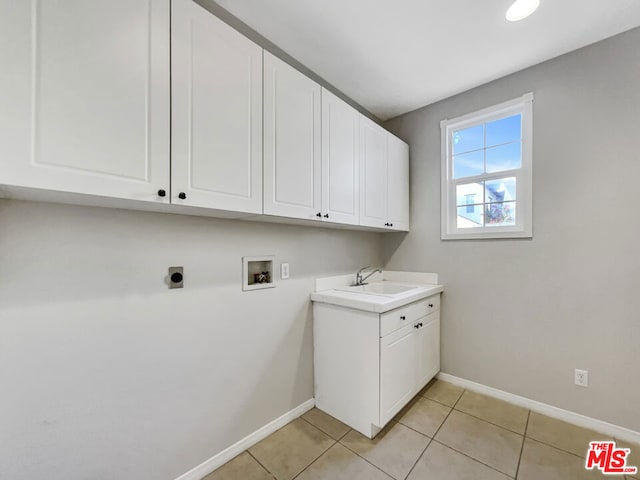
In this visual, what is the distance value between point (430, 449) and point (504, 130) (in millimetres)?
2512

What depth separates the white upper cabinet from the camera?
2172 mm

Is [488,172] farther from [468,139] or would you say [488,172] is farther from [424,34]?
[424,34]

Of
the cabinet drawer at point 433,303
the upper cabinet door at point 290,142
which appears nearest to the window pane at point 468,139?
the cabinet drawer at point 433,303

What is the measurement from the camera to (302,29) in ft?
5.59

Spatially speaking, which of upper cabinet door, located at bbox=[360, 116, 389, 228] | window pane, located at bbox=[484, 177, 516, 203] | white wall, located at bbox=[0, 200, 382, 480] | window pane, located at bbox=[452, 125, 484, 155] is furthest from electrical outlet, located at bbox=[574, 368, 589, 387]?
white wall, located at bbox=[0, 200, 382, 480]

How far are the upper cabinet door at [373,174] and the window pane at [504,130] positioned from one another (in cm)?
92

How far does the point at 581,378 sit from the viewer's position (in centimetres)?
186

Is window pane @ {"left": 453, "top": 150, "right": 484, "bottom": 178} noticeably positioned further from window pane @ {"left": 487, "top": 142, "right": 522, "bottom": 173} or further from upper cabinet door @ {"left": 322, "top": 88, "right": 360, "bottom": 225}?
upper cabinet door @ {"left": 322, "top": 88, "right": 360, "bottom": 225}

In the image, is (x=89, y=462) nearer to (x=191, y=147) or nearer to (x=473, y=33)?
(x=191, y=147)

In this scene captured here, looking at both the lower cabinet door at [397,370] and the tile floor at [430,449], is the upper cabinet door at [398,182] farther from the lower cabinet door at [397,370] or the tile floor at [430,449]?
the tile floor at [430,449]

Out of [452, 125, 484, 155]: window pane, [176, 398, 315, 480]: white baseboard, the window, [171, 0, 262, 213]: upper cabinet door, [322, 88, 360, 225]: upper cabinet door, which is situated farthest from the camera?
[452, 125, 484, 155]: window pane

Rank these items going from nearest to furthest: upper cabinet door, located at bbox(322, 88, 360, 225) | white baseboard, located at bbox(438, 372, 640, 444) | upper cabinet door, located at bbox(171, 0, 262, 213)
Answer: upper cabinet door, located at bbox(171, 0, 262, 213)
white baseboard, located at bbox(438, 372, 640, 444)
upper cabinet door, located at bbox(322, 88, 360, 225)

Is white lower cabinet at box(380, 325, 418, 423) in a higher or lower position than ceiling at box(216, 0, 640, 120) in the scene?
lower

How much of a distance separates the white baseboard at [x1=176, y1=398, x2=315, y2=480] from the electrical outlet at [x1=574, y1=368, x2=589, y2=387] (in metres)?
1.93
